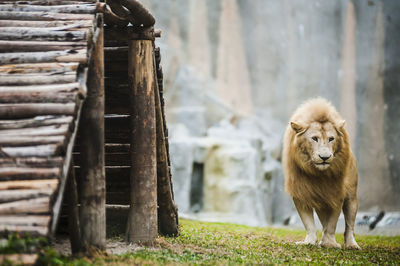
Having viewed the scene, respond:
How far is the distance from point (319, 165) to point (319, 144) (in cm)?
31

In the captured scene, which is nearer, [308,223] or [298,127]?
[298,127]

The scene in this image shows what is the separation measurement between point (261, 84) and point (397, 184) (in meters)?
6.95

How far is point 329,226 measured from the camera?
7.69 metres

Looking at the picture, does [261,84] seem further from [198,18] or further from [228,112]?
[198,18]

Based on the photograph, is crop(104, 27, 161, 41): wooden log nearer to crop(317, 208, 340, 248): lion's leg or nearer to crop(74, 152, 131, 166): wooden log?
crop(74, 152, 131, 166): wooden log

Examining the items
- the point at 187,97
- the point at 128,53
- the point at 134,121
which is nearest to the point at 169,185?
the point at 134,121

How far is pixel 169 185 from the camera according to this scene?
22.6ft

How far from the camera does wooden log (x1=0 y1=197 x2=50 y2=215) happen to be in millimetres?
3754

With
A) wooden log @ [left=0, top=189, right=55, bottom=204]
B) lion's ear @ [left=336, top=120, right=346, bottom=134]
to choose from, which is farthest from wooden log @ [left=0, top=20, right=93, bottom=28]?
lion's ear @ [left=336, top=120, right=346, bottom=134]

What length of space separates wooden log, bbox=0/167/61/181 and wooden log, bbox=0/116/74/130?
416 mm

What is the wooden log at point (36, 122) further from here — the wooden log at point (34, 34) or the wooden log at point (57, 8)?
the wooden log at point (57, 8)

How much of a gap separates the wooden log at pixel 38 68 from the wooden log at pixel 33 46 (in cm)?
21

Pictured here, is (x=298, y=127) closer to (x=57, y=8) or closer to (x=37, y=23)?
(x=57, y=8)

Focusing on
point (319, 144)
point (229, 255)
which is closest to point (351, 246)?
point (319, 144)
